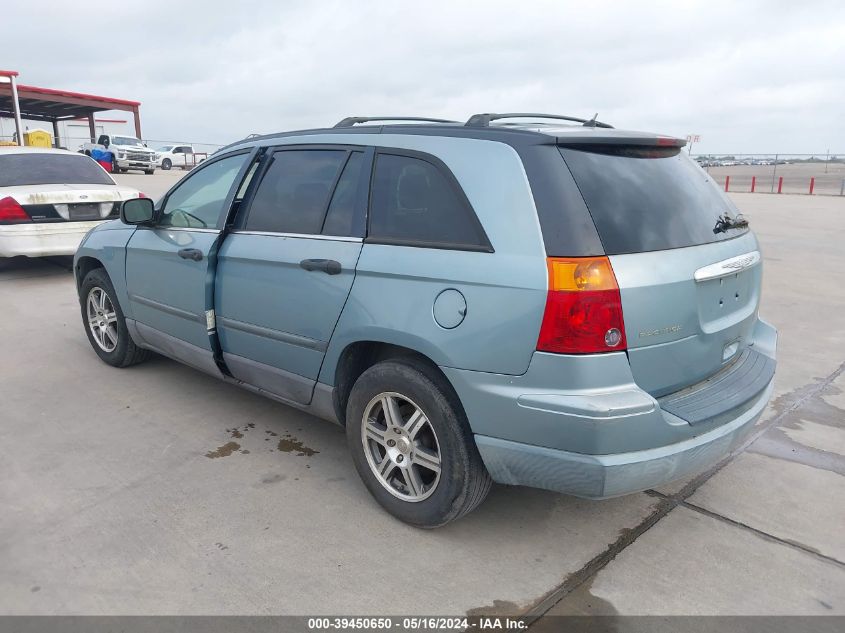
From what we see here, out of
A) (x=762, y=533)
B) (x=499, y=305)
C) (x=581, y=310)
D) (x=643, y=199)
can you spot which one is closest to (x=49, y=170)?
(x=499, y=305)

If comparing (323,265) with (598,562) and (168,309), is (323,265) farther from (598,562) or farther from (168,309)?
(598,562)

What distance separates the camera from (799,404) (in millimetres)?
4484

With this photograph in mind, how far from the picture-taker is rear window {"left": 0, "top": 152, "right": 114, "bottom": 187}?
26.5 ft

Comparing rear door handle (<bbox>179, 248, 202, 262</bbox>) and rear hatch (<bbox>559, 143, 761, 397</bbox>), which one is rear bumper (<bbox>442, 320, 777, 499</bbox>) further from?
rear door handle (<bbox>179, 248, 202, 262</bbox>)

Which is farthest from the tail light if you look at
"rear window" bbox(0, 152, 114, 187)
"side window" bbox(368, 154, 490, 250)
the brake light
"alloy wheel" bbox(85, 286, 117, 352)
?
"rear window" bbox(0, 152, 114, 187)

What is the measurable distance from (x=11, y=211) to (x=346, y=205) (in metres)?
6.23

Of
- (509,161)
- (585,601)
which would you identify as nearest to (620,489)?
(585,601)

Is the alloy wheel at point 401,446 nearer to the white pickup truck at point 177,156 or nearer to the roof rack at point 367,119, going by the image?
the roof rack at point 367,119

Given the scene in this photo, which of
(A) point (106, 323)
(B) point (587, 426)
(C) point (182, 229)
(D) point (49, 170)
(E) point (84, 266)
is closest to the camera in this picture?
(B) point (587, 426)

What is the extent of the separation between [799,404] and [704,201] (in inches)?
88.5

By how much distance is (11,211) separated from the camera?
7570mm

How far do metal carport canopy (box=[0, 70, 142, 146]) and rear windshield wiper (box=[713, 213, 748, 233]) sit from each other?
26.4 metres

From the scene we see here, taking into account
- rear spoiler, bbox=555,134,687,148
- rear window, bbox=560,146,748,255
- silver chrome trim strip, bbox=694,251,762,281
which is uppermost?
rear spoiler, bbox=555,134,687,148

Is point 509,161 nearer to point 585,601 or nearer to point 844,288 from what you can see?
point 585,601
